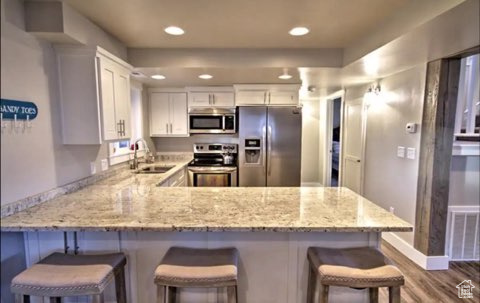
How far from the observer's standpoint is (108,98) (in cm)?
215

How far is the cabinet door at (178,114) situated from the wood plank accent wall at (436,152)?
3.17 metres

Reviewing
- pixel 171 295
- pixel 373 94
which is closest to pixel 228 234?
pixel 171 295

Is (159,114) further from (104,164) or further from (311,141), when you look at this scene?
(311,141)

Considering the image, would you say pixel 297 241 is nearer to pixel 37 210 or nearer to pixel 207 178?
pixel 37 210

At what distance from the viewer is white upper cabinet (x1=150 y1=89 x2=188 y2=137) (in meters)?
4.12

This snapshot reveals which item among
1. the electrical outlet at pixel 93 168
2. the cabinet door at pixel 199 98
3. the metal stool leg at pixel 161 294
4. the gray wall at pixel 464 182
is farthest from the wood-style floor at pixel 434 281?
the cabinet door at pixel 199 98

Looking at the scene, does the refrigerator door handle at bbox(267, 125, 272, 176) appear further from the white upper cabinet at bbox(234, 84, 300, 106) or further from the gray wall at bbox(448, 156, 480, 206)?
the gray wall at bbox(448, 156, 480, 206)

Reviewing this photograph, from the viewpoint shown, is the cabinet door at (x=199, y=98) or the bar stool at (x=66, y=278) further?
the cabinet door at (x=199, y=98)

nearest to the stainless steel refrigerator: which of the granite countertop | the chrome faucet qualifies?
the chrome faucet

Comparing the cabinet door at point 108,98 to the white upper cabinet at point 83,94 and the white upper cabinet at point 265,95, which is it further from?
the white upper cabinet at point 265,95

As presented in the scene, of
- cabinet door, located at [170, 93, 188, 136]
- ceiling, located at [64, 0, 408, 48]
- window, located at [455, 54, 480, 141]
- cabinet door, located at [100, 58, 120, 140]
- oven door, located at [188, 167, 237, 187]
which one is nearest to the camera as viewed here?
ceiling, located at [64, 0, 408, 48]

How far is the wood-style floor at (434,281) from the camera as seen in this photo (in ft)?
7.16

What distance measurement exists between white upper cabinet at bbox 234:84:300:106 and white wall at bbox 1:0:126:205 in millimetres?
2189

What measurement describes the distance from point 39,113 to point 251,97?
2.79 metres
